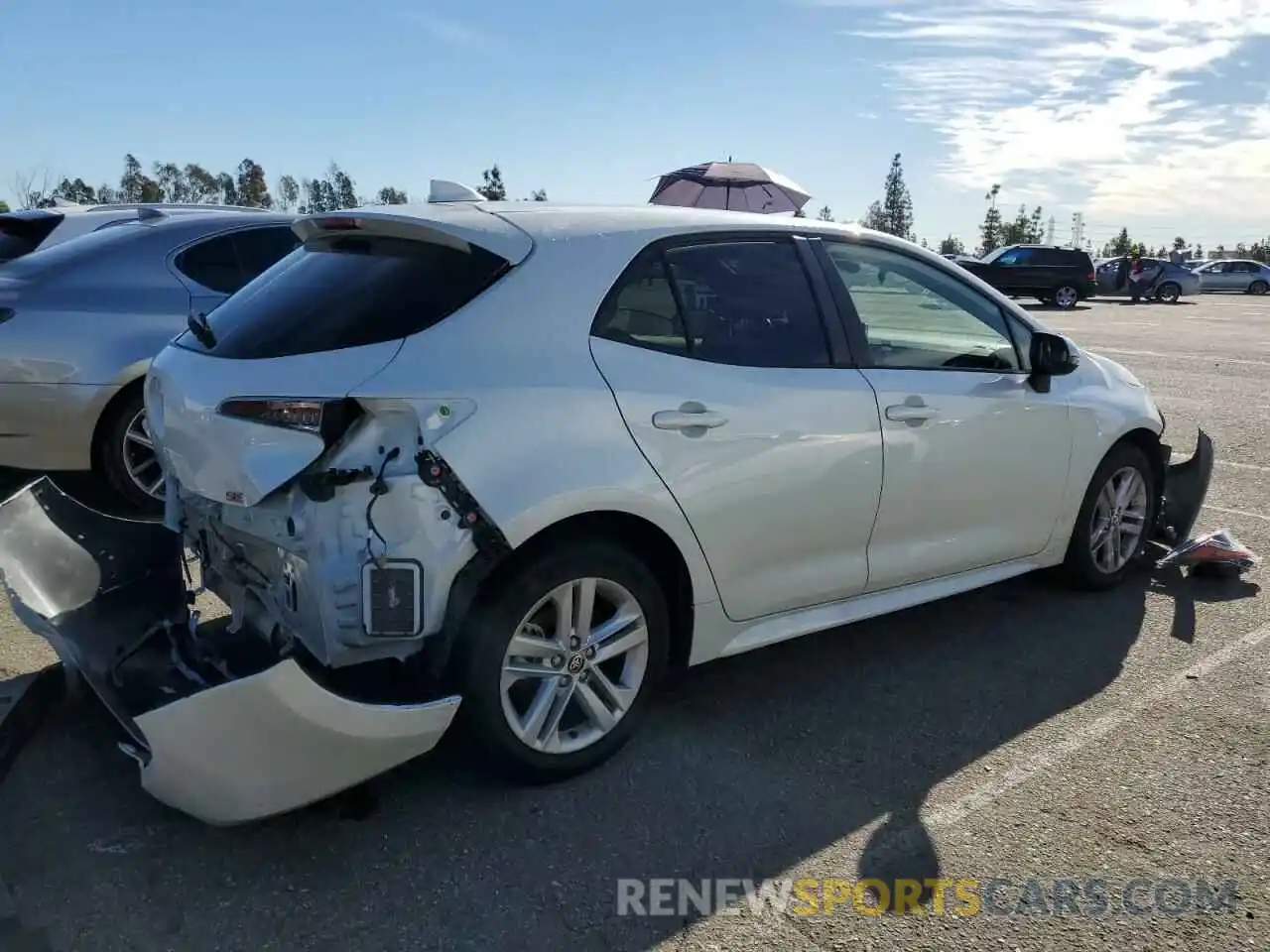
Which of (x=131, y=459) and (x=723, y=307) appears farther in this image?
(x=131, y=459)

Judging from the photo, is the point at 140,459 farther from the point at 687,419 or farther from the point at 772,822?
the point at 772,822

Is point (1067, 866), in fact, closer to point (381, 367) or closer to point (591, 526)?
point (591, 526)

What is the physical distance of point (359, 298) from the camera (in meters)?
3.07

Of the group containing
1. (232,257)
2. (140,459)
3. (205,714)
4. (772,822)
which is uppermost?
(232,257)

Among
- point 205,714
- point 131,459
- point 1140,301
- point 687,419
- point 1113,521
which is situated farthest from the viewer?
point 1140,301

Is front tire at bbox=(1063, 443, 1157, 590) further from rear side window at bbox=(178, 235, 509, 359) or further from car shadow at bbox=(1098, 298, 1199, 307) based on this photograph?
car shadow at bbox=(1098, 298, 1199, 307)

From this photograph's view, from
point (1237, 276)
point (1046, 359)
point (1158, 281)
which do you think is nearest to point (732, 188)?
point (1046, 359)

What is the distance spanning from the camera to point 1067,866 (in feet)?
Result: 9.45

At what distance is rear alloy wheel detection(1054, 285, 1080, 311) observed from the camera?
101 ft

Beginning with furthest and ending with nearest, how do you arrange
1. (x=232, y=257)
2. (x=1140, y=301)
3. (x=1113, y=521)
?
1. (x=1140, y=301)
2. (x=232, y=257)
3. (x=1113, y=521)

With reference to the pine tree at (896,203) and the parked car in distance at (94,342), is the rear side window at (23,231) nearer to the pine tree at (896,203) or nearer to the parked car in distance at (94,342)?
the parked car in distance at (94,342)

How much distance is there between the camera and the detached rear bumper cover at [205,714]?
8.29 ft

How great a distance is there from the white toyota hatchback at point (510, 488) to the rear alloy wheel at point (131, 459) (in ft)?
5.74

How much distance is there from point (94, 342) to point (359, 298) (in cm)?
322
